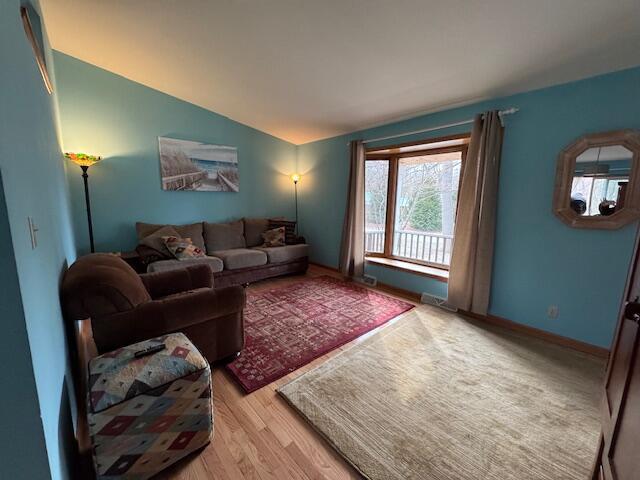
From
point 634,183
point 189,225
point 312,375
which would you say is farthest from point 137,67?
point 634,183

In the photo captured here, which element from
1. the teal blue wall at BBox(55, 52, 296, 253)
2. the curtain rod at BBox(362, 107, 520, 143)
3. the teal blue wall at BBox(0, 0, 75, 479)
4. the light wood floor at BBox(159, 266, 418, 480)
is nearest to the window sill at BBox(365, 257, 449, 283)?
the curtain rod at BBox(362, 107, 520, 143)

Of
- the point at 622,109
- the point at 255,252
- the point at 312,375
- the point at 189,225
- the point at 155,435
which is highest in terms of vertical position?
the point at 622,109

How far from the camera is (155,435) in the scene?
116cm

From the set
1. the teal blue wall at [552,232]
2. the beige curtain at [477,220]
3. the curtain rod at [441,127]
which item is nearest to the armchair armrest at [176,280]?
the beige curtain at [477,220]

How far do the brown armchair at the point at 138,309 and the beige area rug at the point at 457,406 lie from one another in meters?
0.62

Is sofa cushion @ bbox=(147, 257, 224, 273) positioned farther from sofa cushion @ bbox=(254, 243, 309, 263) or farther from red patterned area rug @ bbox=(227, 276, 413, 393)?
sofa cushion @ bbox=(254, 243, 309, 263)

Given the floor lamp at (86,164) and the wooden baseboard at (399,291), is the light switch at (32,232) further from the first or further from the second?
the wooden baseboard at (399,291)

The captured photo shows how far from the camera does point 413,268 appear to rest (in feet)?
11.4

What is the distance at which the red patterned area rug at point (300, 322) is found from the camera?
1.98 metres

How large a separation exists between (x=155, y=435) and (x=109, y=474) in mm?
208

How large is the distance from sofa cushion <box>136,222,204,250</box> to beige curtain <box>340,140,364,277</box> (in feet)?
7.08

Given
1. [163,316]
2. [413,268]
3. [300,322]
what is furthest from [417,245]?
[163,316]

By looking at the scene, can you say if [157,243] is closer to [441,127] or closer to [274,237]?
[274,237]

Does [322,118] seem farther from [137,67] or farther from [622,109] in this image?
[622,109]
